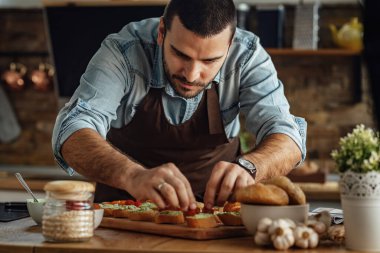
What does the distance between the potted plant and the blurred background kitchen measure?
288 centimetres

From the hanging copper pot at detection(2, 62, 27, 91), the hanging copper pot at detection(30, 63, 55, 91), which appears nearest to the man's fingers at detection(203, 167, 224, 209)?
the hanging copper pot at detection(30, 63, 55, 91)

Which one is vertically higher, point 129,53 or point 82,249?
point 129,53

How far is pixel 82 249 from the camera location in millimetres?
1798

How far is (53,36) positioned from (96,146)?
2.98 meters

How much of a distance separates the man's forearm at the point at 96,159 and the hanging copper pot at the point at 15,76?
3.14 meters

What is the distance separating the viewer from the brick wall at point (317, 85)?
519cm

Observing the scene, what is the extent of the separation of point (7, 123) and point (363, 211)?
160 inches

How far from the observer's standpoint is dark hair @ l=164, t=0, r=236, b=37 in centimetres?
248

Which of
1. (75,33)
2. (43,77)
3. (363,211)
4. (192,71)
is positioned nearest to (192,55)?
(192,71)

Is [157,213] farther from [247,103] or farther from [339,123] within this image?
[339,123]

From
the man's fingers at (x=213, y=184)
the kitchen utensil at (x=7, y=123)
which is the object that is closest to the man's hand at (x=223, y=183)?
the man's fingers at (x=213, y=184)

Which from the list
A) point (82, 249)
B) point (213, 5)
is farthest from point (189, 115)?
point (82, 249)

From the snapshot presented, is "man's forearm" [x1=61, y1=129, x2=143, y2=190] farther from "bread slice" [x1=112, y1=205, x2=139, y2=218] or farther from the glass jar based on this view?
the glass jar

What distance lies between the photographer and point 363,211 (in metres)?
1.82
